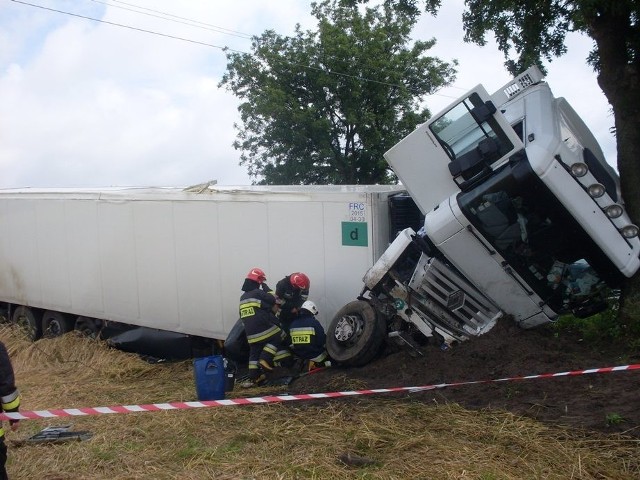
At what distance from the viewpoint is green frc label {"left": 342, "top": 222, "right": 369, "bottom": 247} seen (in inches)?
388

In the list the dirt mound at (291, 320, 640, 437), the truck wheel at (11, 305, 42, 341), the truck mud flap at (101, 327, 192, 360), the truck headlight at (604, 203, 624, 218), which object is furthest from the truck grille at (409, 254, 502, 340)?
the truck wheel at (11, 305, 42, 341)

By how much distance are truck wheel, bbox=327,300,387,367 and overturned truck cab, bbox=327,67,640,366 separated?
0.05 ft

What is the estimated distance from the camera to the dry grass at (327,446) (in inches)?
225

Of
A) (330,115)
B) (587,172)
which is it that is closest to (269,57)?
(330,115)

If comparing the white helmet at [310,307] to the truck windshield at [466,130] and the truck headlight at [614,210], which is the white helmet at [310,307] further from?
the truck headlight at [614,210]

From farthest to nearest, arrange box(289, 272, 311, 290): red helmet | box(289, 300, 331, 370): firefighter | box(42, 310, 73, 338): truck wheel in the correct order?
box(42, 310, 73, 338): truck wheel
box(289, 272, 311, 290): red helmet
box(289, 300, 331, 370): firefighter

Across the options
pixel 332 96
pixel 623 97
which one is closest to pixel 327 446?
pixel 623 97

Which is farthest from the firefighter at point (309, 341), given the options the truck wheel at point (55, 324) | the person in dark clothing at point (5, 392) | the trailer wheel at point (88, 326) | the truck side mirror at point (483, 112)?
the truck wheel at point (55, 324)

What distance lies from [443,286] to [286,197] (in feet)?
10.0

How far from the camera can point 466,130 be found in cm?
823

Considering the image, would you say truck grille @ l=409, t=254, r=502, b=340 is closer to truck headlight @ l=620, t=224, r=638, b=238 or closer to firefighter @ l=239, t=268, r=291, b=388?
truck headlight @ l=620, t=224, r=638, b=238

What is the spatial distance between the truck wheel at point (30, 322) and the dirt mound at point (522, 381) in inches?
318

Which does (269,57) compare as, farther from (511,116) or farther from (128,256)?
(511,116)

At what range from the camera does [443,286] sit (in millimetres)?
8539
